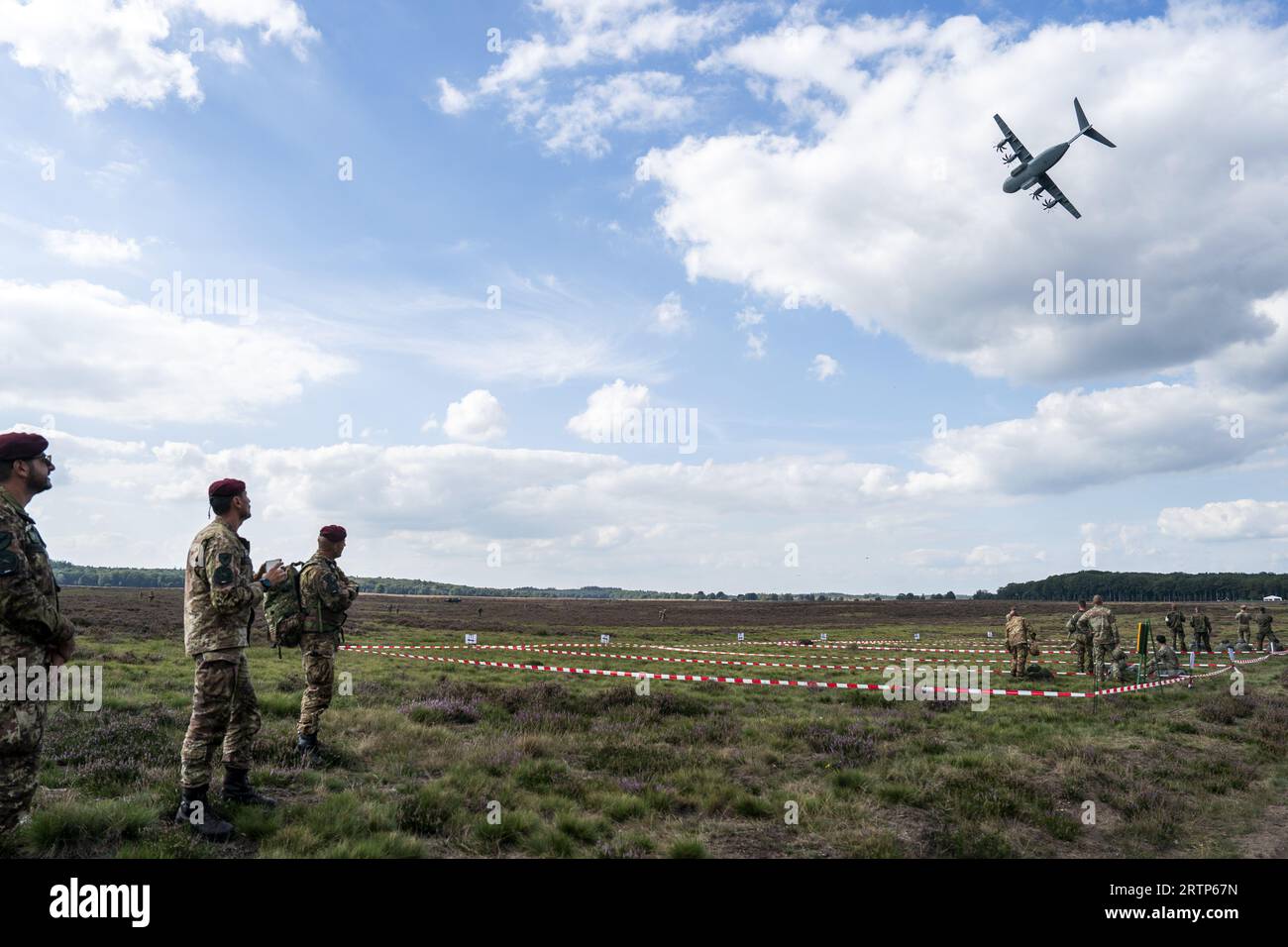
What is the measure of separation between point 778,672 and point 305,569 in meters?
15.0

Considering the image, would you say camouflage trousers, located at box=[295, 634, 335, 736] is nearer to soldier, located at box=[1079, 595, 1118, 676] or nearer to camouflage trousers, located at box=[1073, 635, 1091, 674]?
soldier, located at box=[1079, 595, 1118, 676]

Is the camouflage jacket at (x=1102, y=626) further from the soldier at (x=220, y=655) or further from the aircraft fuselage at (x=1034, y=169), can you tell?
the aircraft fuselage at (x=1034, y=169)

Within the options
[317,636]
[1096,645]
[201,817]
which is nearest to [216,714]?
[201,817]

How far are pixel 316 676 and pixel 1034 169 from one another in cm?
4157

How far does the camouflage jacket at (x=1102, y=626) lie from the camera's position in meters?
17.8

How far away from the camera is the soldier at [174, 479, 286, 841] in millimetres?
5695

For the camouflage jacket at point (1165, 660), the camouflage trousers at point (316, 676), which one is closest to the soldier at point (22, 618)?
the camouflage trousers at point (316, 676)

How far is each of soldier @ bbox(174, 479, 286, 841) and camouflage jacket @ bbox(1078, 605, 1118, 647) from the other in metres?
18.7

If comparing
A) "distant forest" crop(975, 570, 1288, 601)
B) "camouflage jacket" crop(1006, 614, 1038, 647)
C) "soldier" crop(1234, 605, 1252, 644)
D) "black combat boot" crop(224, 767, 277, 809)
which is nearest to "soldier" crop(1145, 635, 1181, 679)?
"camouflage jacket" crop(1006, 614, 1038, 647)

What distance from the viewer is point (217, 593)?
19.1ft

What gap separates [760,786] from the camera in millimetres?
8102

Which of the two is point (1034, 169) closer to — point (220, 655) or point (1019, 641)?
point (1019, 641)
